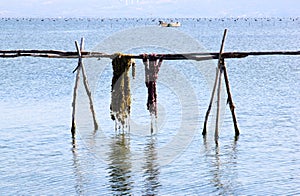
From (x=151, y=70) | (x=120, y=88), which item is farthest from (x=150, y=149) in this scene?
(x=151, y=70)

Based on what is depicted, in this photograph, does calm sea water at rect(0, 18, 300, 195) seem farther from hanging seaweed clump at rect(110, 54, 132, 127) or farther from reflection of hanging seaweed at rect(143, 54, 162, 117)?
reflection of hanging seaweed at rect(143, 54, 162, 117)

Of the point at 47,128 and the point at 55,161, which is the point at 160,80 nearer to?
the point at 47,128

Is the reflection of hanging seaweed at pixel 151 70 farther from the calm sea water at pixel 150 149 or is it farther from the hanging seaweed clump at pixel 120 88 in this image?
the calm sea water at pixel 150 149

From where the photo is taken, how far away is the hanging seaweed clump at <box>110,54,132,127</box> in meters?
16.4

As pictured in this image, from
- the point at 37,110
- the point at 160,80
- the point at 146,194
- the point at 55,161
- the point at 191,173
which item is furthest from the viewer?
the point at 160,80

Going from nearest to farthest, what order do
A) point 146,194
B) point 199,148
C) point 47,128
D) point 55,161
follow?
point 146,194 < point 55,161 < point 199,148 < point 47,128

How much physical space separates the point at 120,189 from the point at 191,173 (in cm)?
186

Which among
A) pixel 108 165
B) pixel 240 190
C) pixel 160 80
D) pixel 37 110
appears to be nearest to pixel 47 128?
pixel 37 110

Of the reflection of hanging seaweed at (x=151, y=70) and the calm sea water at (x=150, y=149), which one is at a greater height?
the reflection of hanging seaweed at (x=151, y=70)

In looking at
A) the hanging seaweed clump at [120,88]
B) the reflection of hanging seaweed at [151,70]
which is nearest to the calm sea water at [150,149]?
the hanging seaweed clump at [120,88]

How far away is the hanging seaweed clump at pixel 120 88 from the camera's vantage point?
53.7 feet

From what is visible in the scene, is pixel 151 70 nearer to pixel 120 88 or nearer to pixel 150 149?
pixel 120 88

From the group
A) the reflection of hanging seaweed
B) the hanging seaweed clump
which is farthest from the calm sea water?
the reflection of hanging seaweed

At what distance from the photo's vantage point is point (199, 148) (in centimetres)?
1638
